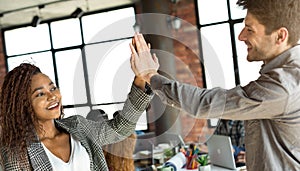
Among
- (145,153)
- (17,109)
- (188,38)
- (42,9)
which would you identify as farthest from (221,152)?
(42,9)

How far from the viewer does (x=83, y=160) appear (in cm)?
143

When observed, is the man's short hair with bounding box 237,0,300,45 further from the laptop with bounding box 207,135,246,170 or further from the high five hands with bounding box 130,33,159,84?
the laptop with bounding box 207,135,246,170

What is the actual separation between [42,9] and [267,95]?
594 centimetres

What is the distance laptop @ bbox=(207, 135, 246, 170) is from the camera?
2.85 m

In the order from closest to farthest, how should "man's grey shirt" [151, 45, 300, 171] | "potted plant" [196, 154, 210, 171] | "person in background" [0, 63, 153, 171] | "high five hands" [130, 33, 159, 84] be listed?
"man's grey shirt" [151, 45, 300, 171] < "high five hands" [130, 33, 159, 84] < "person in background" [0, 63, 153, 171] < "potted plant" [196, 154, 210, 171]

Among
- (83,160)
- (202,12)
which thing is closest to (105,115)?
(83,160)

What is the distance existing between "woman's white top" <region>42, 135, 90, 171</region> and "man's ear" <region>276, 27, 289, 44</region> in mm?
780

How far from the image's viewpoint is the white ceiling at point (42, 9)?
5.97 m

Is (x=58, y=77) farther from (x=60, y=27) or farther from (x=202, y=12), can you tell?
(x=202, y=12)

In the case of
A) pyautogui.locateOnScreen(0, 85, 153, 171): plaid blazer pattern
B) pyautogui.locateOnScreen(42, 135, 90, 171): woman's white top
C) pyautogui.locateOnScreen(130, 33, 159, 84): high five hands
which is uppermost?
pyautogui.locateOnScreen(130, 33, 159, 84): high five hands

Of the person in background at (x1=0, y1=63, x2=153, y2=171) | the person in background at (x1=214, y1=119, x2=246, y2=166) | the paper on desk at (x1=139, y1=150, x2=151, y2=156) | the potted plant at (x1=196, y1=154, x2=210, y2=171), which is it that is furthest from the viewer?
the person in background at (x1=214, y1=119, x2=246, y2=166)

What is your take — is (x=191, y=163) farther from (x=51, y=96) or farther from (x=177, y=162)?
(x=51, y=96)

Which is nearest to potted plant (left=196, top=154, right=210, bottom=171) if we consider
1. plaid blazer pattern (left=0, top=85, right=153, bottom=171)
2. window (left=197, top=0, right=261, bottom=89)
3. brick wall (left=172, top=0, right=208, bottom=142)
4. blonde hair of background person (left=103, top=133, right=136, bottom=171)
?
blonde hair of background person (left=103, top=133, right=136, bottom=171)

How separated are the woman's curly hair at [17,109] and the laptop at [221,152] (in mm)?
1695
